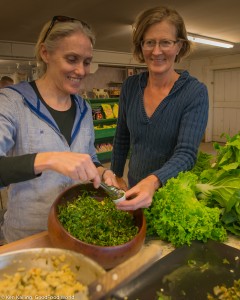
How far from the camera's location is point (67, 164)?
3.30 ft

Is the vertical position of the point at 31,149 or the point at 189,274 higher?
the point at 31,149

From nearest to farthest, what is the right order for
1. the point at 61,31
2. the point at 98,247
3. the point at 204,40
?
the point at 98,247 < the point at 61,31 < the point at 204,40

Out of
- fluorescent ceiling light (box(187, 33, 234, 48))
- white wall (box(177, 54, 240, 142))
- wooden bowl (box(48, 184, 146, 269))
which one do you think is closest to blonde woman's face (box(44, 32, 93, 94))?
wooden bowl (box(48, 184, 146, 269))

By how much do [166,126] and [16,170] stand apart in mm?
908

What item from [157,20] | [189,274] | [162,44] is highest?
[157,20]

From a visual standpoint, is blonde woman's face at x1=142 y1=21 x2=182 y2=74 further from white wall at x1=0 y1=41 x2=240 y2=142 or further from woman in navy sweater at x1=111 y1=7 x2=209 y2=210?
white wall at x1=0 y1=41 x2=240 y2=142

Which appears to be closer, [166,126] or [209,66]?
[166,126]

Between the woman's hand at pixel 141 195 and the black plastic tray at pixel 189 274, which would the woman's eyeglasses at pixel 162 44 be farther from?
the black plastic tray at pixel 189 274

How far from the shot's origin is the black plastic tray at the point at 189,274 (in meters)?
0.91

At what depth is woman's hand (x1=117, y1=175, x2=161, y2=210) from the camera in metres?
1.09

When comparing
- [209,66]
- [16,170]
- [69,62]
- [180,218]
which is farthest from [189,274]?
[209,66]

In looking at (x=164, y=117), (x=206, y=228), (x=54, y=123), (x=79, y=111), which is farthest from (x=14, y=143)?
(x=206, y=228)

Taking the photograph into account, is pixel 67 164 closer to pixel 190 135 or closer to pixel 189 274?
pixel 189 274

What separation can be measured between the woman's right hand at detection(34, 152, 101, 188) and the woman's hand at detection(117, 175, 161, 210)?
6.9 inches
